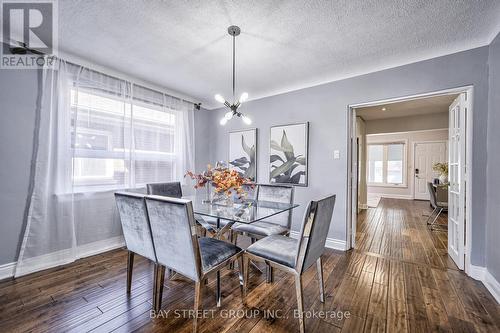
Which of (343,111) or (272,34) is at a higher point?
(272,34)

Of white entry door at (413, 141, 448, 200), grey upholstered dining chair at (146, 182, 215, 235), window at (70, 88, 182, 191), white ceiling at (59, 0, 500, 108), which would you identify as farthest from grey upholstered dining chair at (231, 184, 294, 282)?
Result: white entry door at (413, 141, 448, 200)

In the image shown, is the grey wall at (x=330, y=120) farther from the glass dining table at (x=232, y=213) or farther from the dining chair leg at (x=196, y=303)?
the dining chair leg at (x=196, y=303)

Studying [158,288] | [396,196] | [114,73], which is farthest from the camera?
[396,196]

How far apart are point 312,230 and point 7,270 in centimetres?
305

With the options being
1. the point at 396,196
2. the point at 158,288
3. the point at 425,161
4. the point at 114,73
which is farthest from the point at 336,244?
the point at 425,161

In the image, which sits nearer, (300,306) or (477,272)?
(300,306)

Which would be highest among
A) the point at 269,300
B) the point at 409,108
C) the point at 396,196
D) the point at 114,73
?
the point at 409,108

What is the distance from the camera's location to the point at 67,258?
8.12 feet

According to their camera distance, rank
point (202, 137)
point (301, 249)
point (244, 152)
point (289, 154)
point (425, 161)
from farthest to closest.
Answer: point (425, 161), point (202, 137), point (244, 152), point (289, 154), point (301, 249)

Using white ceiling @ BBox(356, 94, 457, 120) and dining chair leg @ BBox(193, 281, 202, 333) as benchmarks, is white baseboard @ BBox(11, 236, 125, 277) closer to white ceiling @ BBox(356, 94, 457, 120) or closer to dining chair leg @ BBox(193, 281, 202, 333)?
dining chair leg @ BBox(193, 281, 202, 333)

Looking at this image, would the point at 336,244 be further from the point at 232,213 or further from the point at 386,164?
the point at 386,164

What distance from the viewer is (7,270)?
214 cm

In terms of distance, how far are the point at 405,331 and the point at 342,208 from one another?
1619mm

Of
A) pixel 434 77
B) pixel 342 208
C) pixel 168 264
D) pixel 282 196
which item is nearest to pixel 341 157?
pixel 342 208
